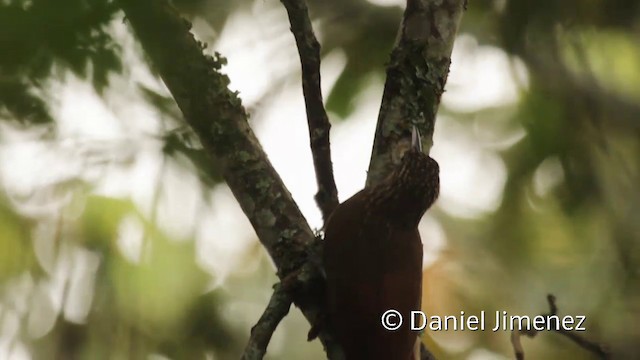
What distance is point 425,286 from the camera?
3.12 metres

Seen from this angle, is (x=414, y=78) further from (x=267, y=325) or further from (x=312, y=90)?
(x=267, y=325)

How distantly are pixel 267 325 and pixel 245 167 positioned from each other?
406 millimetres

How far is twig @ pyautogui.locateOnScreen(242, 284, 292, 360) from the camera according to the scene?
1462mm

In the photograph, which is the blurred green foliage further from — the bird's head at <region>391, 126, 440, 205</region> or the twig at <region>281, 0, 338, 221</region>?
the bird's head at <region>391, 126, 440, 205</region>

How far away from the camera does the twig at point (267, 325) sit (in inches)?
57.6

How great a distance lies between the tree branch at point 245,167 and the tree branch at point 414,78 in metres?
0.20

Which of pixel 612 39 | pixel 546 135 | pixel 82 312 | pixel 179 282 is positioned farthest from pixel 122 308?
pixel 612 39

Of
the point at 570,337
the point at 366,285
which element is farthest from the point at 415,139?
the point at 570,337

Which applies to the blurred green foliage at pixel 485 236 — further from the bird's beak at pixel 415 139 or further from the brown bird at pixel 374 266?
the bird's beak at pixel 415 139

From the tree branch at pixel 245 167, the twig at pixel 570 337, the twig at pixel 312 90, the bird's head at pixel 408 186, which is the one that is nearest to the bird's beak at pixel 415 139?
the bird's head at pixel 408 186

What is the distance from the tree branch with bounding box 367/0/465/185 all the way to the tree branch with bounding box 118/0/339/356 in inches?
7.7

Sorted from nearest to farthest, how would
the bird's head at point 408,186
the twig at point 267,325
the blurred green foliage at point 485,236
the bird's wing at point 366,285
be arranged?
the twig at point 267,325 → the bird's wing at point 366,285 → the bird's head at point 408,186 → the blurred green foliage at point 485,236

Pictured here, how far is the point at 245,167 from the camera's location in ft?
5.92

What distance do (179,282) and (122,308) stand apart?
0.32 metres
